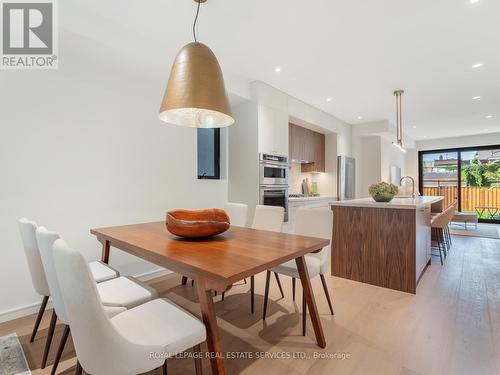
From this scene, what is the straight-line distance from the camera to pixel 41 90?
2.25 meters

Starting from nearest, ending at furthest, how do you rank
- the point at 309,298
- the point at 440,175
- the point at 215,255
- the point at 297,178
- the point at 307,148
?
1. the point at 215,255
2. the point at 309,298
3. the point at 307,148
4. the point at 297,178
5. the point at 440,175

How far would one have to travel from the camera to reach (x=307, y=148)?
5289mm

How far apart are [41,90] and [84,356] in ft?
7.63

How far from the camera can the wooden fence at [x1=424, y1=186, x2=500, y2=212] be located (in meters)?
7.31

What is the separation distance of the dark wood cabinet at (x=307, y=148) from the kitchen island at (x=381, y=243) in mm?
2076

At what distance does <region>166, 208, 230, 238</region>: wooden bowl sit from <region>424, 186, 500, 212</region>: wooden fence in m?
8.74

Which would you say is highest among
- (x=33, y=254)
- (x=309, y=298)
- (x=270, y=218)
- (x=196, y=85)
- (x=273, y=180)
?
(x=196, y=85)

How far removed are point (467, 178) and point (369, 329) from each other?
8.07 metres

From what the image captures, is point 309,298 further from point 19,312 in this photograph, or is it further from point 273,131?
point 273,131

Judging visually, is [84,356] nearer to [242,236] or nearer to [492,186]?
[242,236]

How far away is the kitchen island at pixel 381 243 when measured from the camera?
2604mm

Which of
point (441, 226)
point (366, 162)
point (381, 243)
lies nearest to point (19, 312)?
point (381, 243)

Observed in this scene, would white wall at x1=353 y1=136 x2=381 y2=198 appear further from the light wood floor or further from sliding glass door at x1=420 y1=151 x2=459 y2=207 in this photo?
the light wood floor

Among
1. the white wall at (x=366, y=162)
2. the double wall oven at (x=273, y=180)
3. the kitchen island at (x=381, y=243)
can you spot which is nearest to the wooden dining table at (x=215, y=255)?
the kitchen island at (x=381, y=243)
